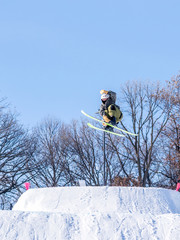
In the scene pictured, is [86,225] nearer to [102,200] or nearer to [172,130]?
[102,200]

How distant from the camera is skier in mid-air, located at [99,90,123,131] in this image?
→ 1152 cm

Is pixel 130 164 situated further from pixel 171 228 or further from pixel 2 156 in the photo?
pixel 171 228

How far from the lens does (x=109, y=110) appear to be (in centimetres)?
1152

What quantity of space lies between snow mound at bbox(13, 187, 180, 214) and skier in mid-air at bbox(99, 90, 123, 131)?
2.36 meters

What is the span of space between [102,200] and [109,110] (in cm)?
297

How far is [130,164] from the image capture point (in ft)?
87.5

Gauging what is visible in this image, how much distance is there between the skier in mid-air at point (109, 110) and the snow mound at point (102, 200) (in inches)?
93.0

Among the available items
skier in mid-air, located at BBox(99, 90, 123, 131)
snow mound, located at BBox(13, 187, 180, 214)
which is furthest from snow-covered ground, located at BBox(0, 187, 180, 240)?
skier in mid-air, located at BBox(99, 90, 123, 131)

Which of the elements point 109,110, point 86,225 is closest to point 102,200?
point 86,225

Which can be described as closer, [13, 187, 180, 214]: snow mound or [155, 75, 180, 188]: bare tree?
[13, 187, 180, 214]: snow mound

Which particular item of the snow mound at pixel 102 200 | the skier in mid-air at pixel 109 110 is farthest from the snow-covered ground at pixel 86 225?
the skier in mid-air at pixel 109 110

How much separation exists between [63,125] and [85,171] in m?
5.13

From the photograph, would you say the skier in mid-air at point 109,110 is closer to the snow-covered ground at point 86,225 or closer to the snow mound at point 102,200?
the snow mound at point 102,200

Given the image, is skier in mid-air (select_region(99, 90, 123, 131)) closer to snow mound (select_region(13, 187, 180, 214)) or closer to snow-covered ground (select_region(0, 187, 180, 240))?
snow mound (select_region(13, 187, 180, 214))
